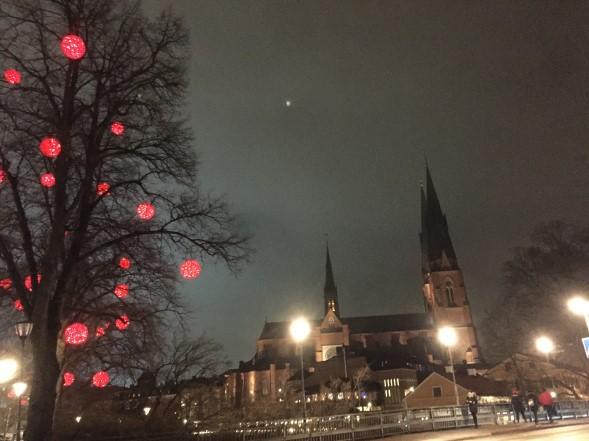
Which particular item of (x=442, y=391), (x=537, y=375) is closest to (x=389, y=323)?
(x=442, y=391)


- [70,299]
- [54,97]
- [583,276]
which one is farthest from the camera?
[583,276]

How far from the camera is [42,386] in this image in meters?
10.8

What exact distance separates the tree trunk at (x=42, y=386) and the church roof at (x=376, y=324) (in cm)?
10705

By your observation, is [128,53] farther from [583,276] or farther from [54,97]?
[583,276]

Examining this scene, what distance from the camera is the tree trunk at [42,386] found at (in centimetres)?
1040

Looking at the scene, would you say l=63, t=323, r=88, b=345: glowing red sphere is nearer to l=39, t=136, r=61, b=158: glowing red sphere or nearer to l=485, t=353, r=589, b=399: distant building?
l=39, t=136, r=61, b=158: glowing red sphere

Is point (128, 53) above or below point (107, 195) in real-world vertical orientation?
above

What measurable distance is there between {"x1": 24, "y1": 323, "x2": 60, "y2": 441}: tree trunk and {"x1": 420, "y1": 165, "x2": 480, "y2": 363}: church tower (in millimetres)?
99005

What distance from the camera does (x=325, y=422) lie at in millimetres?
18078

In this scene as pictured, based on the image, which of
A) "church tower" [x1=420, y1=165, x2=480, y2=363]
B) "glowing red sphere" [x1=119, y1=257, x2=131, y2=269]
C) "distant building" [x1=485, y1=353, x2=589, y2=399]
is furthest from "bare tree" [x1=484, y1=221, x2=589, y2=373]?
"church tower" [x1=420, y1=165, x2=480, y2=363]

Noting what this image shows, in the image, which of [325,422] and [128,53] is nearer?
[128,53]

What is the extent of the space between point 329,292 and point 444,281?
30963mm

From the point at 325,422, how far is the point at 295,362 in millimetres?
89293

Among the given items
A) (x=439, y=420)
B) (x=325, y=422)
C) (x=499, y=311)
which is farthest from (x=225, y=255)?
(x=499, y=311)
